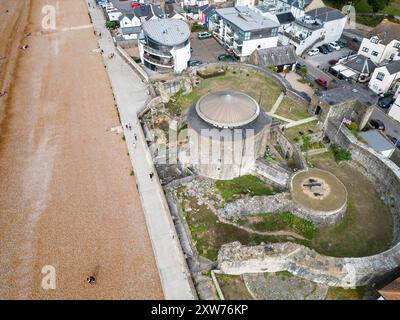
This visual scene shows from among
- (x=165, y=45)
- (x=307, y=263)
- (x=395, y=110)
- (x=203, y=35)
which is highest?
(x=165, y=45)

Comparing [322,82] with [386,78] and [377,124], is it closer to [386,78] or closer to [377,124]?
[386,78]

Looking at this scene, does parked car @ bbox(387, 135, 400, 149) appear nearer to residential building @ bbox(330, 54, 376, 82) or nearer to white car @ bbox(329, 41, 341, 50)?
residential building @ bbox(330, 54, 376, 82)

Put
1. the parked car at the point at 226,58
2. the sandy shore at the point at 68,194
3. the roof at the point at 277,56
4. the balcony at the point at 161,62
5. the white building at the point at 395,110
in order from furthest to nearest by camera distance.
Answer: the parked car at the point at 226,58, the roof at the point at 277,56, the balcony at the point at 161,62, the white building at the point at 395,110, the sandy shore at the point at 68,194

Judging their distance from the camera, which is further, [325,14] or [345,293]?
[325,14]

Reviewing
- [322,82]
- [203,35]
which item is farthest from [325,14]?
[203,35]

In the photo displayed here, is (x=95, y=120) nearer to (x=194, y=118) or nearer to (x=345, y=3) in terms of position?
(x=194, y=118)

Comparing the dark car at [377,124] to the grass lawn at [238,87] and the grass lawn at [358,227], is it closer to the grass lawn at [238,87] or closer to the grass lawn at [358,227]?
the grass lawn at [358,227]

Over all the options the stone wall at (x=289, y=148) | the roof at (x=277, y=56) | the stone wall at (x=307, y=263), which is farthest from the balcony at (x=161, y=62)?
the stone wall at (x=307, y=263)
